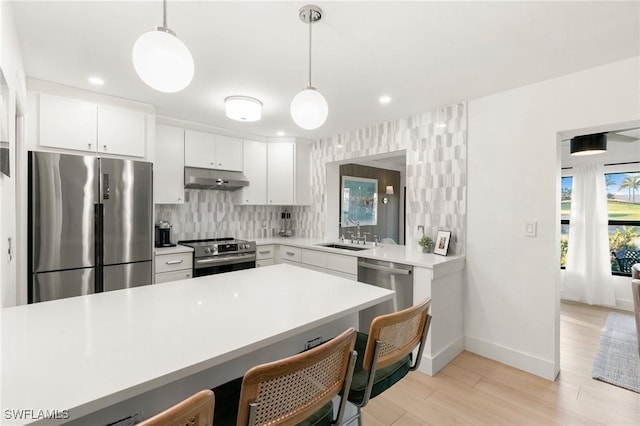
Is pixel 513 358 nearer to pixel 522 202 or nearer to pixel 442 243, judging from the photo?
pixel 442 243

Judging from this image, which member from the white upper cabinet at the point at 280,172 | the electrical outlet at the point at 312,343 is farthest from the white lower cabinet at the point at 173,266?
the electrical outlet at the point at 312,343

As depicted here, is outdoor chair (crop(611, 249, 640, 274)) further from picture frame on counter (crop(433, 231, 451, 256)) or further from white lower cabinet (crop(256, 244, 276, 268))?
white lower cabinet (crop(256, 244, 276, 268))

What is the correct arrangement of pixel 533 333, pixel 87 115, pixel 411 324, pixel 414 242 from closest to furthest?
pixel 411 324
pixel 533 333
pixel 87 115
pixel 414 242

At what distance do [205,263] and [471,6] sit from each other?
319 cm

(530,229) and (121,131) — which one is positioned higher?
(121,131)

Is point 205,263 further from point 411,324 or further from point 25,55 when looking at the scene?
point 411,324

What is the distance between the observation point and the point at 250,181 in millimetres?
4188

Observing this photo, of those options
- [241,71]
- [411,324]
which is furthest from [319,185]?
[411,324]

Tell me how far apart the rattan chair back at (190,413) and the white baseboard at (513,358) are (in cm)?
281

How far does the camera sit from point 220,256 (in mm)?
3549

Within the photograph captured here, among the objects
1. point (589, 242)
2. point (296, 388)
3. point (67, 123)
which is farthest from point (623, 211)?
point (67, 123)

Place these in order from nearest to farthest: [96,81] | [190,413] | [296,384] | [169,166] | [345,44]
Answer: [190,413] < [296,384] < [345,44] < [96,81] < [169,166]

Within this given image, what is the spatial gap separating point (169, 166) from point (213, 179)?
496 mm

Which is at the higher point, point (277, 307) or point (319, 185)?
point (319, 185)
